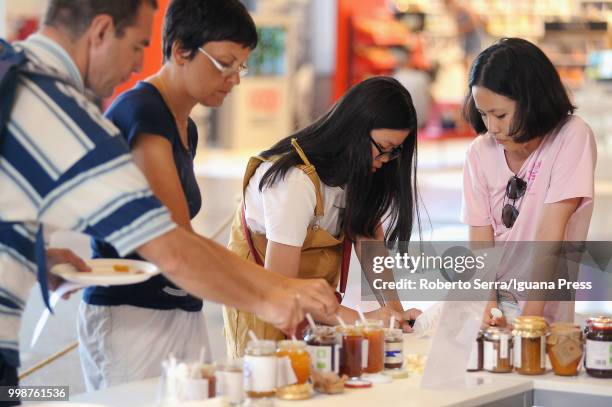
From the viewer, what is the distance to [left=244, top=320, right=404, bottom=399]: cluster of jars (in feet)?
7.95

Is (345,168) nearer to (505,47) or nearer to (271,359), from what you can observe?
(505,47)

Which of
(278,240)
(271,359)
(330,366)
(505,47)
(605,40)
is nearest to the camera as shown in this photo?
(271,359)

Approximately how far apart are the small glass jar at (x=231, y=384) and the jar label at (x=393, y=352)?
0.58m

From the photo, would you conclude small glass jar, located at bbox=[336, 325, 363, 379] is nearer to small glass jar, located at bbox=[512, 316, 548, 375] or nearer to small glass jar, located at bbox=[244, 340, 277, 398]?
small glass jar, located at bbox=[244, 340, 277, 398]

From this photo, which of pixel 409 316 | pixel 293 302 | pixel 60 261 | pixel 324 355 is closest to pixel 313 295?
pixel 293 302

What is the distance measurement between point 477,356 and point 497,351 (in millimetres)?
59

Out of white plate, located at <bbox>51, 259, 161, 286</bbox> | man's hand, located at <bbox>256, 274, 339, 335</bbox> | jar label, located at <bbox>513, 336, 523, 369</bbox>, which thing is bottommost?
jar label, located at <bbox>513, 336, 523, 369</bbox>

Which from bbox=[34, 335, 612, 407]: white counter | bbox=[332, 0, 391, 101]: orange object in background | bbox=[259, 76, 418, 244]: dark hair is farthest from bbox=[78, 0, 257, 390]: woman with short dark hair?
bbox=[332, 0, 391, 101]: orange object in background

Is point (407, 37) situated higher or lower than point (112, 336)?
higher

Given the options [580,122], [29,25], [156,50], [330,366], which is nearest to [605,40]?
[156,50]

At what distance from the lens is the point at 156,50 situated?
14453 millimetres

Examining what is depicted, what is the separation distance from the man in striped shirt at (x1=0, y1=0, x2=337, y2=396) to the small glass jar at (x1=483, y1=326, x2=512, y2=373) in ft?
3.03

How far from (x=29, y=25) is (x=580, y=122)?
12.0 metres

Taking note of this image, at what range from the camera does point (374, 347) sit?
109 inches
